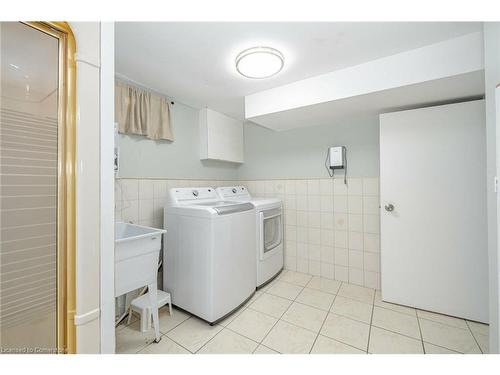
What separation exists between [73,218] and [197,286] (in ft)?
3.91

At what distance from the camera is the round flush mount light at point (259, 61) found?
4.58 ft

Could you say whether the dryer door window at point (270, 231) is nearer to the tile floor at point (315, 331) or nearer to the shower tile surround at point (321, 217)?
the shower tile surround at point (321, 217)

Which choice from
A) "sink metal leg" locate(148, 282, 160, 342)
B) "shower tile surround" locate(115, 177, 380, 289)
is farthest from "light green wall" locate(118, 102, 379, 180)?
"sink metal leg" locate(148, 282, 160, 342)

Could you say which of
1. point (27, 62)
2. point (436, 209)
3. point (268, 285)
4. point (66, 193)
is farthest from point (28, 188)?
point (436, 209)

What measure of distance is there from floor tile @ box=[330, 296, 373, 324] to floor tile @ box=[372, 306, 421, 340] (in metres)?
0.06

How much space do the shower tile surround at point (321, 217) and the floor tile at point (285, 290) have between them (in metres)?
0.41

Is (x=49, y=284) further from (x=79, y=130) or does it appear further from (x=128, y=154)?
(x=128, y=154)

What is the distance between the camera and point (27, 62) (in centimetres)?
82

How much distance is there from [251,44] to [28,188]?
1.43 m

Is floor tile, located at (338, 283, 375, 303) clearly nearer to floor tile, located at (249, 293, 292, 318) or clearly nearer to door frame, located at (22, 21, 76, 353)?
floor tile, located at (249, 293, 292, 318)

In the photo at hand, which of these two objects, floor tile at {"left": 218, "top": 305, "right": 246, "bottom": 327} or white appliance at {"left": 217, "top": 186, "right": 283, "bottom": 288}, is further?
white appliance at {"left": 217, "top": 186, "right": 283, "bottom": 288}

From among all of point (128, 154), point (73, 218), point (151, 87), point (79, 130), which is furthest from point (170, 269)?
point (151, 87)

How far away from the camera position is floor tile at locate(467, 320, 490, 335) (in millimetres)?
1562
